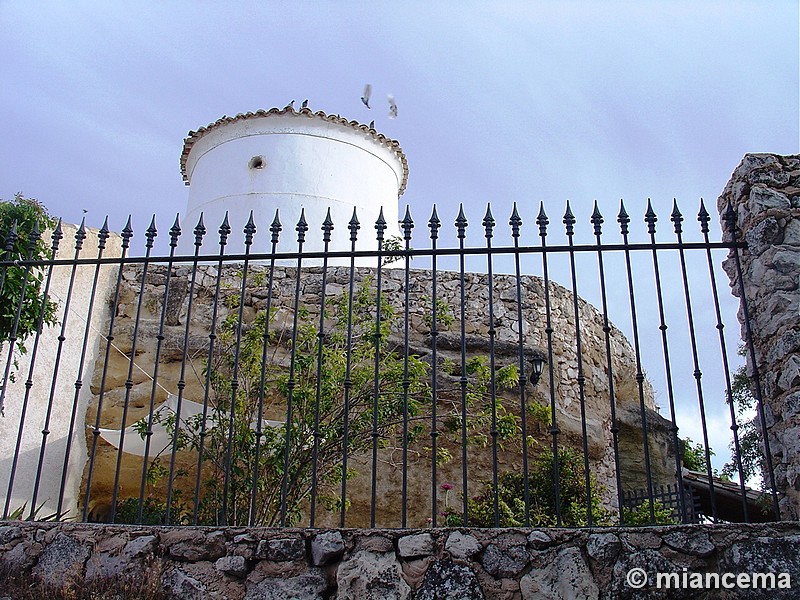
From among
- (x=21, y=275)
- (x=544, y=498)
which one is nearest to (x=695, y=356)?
(x=544, y=498)

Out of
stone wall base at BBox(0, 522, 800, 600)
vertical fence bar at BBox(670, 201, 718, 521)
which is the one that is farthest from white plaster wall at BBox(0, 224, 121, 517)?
vertical fence bar at BBox(670, 201, 718, 521)

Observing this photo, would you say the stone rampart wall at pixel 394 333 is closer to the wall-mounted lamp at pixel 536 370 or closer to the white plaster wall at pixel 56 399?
the white plaster wall at pixel 56 399

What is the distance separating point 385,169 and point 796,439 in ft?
34.3

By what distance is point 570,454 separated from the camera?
25.5ft

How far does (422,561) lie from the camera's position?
3.63m

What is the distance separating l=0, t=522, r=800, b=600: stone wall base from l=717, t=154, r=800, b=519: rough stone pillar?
53cm

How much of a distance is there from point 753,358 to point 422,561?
2012 millimetres

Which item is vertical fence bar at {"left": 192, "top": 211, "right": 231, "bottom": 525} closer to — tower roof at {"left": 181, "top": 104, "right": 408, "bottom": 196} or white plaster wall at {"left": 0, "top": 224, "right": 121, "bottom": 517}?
white plaster wall at {"left": 0, "top": 224, "right": 121, "bottom": 517}

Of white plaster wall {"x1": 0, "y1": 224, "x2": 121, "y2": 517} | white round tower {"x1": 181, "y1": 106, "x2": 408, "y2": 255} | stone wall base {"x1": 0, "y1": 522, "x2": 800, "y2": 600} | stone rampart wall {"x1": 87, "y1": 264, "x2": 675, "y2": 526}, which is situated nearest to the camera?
stone wall base {"x1": 0, "y1": 522, "x2": 800, "y2": 600}

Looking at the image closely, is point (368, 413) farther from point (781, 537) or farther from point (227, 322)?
point (781, 537)

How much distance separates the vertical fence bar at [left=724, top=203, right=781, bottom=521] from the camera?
3.78 meters

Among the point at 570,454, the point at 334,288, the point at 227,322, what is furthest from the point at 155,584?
the point at 334,288

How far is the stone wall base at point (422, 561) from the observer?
3.46m

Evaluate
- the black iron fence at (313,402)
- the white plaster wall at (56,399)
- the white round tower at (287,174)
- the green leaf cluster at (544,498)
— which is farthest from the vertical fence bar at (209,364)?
the white round tower at (287,174)
